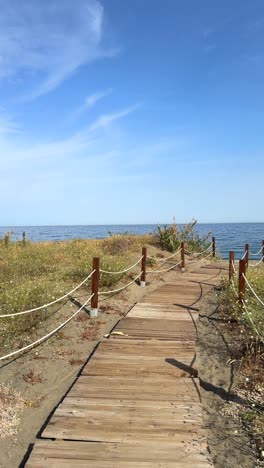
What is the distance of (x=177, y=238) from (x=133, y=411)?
16.1 meters

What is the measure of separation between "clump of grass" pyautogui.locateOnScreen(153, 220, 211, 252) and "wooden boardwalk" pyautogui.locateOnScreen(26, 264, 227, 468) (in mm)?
11684

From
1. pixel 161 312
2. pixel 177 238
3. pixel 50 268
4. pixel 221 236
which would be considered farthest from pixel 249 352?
pixel 221 236

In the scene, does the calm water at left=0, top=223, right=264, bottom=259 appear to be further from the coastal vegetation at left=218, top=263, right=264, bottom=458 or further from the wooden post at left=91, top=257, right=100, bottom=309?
the coastal vegetation at left=218, top=263, right=264, bottom=458

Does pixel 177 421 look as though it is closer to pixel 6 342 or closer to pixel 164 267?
pixel 6 342

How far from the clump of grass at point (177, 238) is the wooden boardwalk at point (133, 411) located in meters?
11.7

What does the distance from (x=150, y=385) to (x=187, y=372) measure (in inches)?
30.2

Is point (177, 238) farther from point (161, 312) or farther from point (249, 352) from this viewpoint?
point (249, 352)

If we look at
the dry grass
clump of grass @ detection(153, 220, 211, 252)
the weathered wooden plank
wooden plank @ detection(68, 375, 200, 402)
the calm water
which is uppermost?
clump of grass @ detection(153, 220, 211, 252)

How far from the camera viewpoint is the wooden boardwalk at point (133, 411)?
3.98 m

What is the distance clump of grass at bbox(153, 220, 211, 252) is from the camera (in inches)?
793

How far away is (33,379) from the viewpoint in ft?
20.4

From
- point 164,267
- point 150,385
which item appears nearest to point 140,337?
point 150,385

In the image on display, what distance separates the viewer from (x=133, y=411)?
4.94 metres

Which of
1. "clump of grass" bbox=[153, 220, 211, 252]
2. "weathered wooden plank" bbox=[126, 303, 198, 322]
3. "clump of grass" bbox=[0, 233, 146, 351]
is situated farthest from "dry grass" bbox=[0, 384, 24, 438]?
"clump of grass" bbox=[153, 220, 211, 252]
